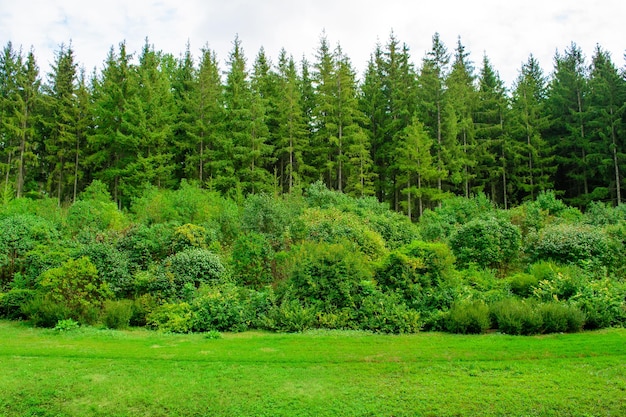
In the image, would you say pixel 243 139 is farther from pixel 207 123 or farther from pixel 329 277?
pixel 329 277

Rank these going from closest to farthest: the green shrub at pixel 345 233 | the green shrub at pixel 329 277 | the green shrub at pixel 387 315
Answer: the green shrub at pixel 387 315
the green shrub at pixel 329 277
the green shrub at pixel 345 233

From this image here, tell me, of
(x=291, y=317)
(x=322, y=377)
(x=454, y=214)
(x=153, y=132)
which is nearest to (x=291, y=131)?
(x=153, y=132)

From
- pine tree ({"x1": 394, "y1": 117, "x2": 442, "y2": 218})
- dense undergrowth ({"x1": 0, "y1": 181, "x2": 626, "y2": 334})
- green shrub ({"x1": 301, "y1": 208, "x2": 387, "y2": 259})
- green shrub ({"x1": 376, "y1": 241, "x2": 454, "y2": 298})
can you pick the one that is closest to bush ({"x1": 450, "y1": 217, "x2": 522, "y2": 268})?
dense undergrowth ({"x1": 0, "y1": 181, "x2": 626, "y2": 334})

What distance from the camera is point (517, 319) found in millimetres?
7441

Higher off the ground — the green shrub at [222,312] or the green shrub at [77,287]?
the green shrub at [77,287]

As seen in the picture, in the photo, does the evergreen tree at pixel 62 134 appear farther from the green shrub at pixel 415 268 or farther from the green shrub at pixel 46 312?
the green shrub at pixel 415 268

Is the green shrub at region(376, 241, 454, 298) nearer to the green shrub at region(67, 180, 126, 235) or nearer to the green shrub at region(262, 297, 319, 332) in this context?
the green shrub at region(262, 297, 319, 332)

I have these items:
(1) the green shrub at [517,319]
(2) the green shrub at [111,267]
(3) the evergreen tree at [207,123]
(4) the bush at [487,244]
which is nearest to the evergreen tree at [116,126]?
(3) the evergreen tree at [207,123]

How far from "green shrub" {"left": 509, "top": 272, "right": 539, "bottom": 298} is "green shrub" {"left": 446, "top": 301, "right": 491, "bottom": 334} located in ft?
Result: 7.04

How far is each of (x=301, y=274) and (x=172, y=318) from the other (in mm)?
2816

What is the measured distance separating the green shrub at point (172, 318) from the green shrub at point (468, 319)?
201 inches

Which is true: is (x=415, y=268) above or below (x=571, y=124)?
below

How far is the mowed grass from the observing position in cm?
452

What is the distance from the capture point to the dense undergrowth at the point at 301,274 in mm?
8164
